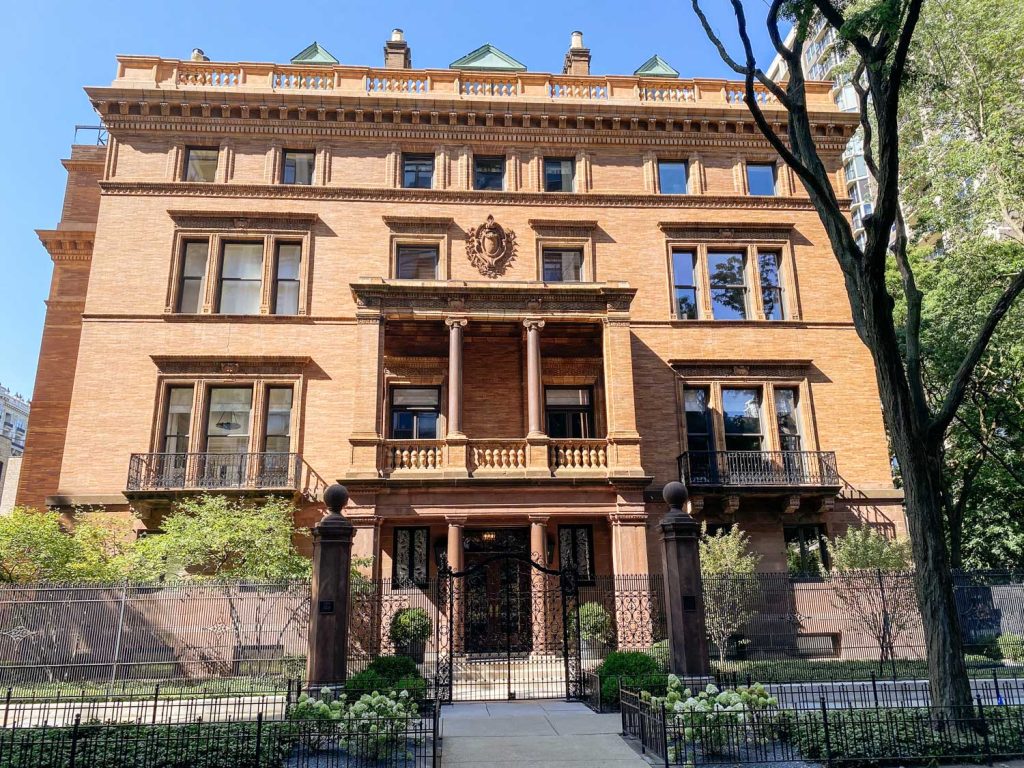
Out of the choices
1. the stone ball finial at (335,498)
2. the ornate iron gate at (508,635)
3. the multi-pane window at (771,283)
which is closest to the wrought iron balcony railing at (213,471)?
the ornate iron gate at (508,635)

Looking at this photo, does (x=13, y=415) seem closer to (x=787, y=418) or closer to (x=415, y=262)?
(x=415, y=262)

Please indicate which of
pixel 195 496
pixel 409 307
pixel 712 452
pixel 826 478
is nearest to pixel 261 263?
pixel 409 307

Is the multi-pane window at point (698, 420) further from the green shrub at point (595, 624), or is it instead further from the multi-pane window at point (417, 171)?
the multi-pane window at point (417, 171)

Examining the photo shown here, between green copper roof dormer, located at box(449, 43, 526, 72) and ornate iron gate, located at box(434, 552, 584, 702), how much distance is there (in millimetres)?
19030

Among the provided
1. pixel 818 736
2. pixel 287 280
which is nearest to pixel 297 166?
pixel 287 280

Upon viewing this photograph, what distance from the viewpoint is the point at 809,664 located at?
684 inches

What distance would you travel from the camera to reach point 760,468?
22.6 metres

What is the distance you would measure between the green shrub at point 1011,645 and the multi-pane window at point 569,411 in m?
12.2

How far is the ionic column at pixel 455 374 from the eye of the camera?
803 inches

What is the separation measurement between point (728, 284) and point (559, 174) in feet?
23.4

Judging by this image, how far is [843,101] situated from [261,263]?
6786 centimetres

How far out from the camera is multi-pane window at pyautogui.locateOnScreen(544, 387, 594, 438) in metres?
23.5

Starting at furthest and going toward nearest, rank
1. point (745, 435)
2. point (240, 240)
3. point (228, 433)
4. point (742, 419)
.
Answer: point (240, 240)
point (742, 419)
point (745, 435)
point (228, 433)

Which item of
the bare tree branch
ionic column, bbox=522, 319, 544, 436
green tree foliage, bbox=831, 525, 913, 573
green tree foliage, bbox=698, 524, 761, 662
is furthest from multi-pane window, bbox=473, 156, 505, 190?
the bare tree branch
